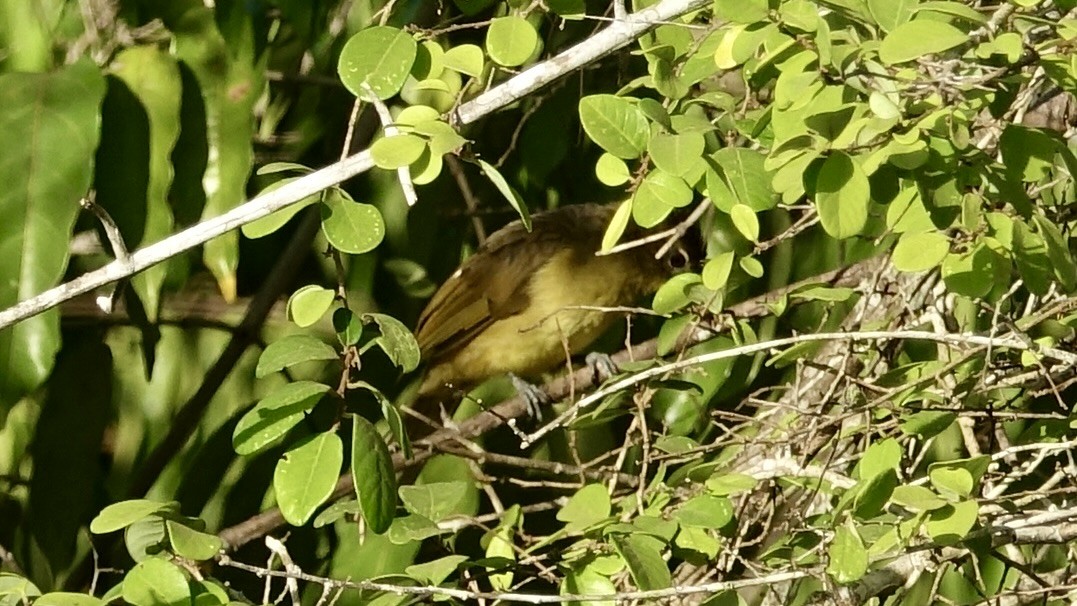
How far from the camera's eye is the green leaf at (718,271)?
1796 millimetres

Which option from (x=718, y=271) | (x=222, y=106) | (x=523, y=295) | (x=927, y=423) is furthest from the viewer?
(x=523, y=295)

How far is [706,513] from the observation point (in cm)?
158

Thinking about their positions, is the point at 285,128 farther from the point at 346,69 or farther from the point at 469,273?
the point at 346,69

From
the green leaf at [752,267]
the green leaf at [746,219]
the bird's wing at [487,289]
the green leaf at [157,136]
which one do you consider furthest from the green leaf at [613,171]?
the bird's wing at [487,289]

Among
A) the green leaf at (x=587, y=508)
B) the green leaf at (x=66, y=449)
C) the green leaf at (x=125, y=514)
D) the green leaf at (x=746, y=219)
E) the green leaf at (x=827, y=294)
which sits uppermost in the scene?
the green leaf at (x=746, y=219)

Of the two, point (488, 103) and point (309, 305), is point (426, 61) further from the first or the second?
point (309, 305)

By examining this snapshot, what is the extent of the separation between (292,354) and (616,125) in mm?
411

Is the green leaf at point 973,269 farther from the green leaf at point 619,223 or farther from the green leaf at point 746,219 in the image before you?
the green leaf at point 619,223

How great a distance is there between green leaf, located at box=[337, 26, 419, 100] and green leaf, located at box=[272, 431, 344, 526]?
1.13 feet

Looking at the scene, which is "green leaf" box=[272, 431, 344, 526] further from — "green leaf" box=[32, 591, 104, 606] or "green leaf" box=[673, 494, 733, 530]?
"green leaf" box=[673, 494, 733, 530]

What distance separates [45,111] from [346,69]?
75 centimetres

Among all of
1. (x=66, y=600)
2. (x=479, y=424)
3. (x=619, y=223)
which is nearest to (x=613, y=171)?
(x=619, y=223)

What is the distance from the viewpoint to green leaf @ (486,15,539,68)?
1.43 m

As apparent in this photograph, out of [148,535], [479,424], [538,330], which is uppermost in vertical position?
[148,535]
